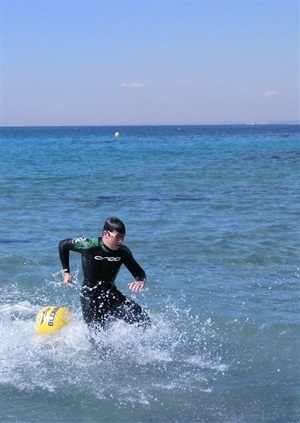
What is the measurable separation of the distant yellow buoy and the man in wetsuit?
359 mm

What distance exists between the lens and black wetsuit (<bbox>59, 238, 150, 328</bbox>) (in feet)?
24.2

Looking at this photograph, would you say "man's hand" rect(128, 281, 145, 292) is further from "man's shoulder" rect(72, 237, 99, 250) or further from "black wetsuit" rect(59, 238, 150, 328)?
"man's shoulder" rect(72, 237, 99, 250)

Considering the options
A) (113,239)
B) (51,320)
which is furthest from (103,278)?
(51,320)

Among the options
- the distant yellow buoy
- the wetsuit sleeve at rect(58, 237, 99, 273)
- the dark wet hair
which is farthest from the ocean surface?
the dark wet hair

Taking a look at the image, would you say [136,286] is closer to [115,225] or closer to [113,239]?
[113,239]

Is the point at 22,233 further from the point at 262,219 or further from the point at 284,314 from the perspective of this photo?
the point at 284,314

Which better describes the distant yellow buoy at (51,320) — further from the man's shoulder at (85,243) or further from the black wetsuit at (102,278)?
the man's shoulder at (85,243)

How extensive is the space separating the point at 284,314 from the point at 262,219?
793 cm

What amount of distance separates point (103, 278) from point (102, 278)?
0.5 inches

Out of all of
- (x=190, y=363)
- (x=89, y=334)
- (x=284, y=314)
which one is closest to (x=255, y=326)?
(x=284, y=314)

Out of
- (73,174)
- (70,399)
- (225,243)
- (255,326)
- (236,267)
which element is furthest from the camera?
(73,174)

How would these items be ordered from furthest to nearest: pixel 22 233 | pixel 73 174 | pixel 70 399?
pixel 73 174, pixel 22 233, pixel 70 399

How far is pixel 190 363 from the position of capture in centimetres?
735

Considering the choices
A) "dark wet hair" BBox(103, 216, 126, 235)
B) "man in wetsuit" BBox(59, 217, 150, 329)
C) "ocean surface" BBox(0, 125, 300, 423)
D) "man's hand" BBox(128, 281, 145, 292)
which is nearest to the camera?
"ocean surface" BBox(0, 125, 300, 423)
